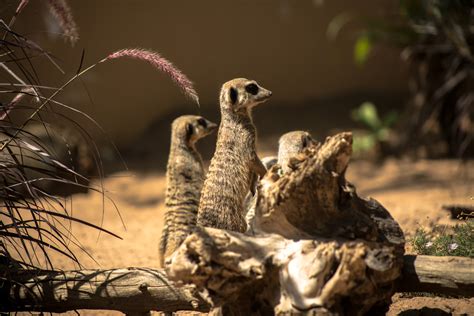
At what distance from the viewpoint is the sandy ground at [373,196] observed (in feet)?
13.4

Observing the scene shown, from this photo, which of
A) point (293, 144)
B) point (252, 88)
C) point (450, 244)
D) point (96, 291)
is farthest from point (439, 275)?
point (252, 88)

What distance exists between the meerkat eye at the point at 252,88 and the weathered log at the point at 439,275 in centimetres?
155

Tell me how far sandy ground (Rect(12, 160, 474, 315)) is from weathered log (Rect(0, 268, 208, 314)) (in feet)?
1.91

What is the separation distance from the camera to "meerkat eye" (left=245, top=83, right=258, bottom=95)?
12.1ft

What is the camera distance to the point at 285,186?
244 cm

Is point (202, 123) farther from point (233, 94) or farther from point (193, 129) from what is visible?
point (233, 94)

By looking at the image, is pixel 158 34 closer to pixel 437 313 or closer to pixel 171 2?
pixel 171 2

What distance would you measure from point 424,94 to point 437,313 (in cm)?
515

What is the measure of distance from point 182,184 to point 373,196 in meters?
2.35

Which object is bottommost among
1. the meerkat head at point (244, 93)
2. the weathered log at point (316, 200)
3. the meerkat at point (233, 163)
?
the weathered log at point (316, 200)

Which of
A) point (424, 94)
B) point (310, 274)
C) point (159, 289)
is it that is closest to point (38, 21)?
point (424, 94)

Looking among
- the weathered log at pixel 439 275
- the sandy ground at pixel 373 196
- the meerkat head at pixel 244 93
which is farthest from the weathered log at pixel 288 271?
the meerkat head at pixel 244 93

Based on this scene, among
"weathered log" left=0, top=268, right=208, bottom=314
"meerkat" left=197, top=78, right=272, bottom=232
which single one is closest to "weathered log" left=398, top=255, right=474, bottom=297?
"weathered log" left=0, top=268, right=208, bottom=314

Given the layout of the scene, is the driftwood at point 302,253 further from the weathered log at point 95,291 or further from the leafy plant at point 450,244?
the leafy plant at point 450,244
